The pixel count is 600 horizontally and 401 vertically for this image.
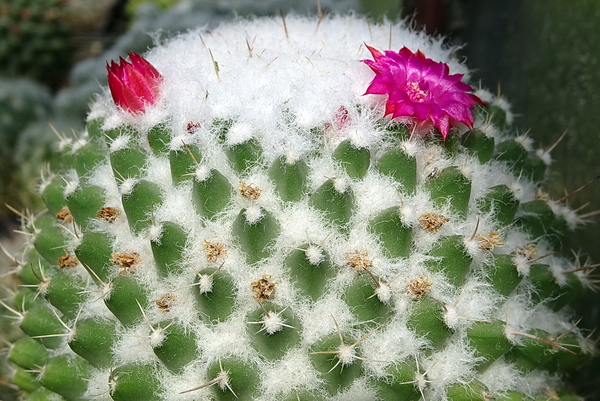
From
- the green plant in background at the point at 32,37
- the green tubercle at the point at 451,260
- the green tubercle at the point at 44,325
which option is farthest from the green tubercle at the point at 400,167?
the green plant in background at the point at 32,37

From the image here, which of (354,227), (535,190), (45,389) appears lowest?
(45,389)

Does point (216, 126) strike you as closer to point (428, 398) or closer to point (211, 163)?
point (211, 163)

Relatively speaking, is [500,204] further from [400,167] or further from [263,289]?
[263,289]

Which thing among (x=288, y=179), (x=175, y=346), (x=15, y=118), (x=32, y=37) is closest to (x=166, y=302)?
(x=175, y=346)

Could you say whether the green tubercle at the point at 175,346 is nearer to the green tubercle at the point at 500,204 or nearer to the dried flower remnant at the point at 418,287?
the dried flower remnant at the point at 418,287

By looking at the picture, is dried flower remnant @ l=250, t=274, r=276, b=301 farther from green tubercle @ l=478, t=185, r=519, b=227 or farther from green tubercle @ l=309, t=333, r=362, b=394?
green tubercle @ l=478, t=185, r=519, b=227

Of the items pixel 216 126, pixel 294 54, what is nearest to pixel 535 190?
pixel 294 54

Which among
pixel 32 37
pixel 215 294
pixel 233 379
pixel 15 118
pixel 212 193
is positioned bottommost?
pixel 15 118
